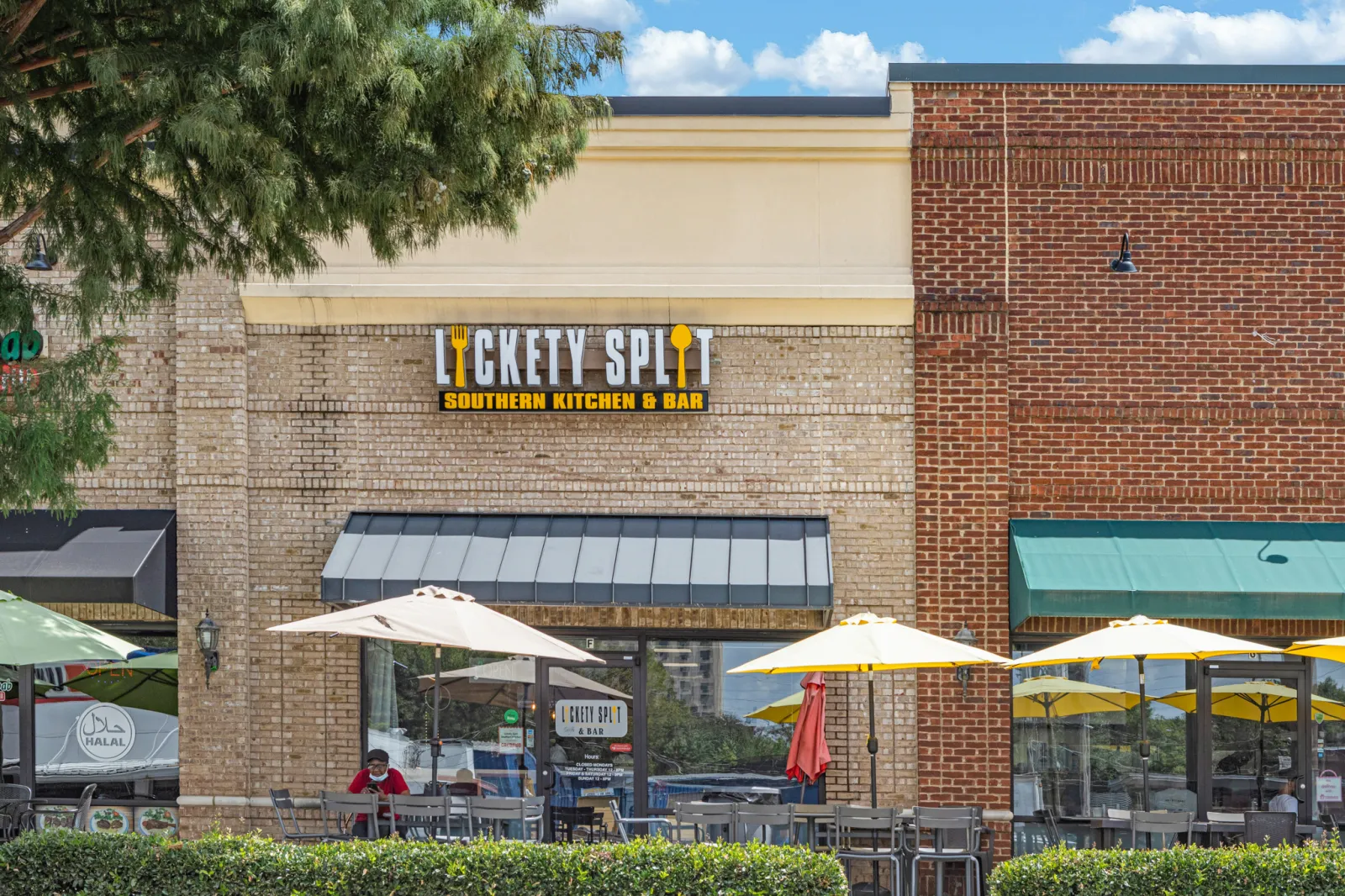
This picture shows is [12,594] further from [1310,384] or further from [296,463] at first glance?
[1310,384]

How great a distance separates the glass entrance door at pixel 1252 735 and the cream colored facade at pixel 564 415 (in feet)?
10.7

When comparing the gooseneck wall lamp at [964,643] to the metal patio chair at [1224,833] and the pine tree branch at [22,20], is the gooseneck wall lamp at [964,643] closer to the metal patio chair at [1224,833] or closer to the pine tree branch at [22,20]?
the metal patio chair at [1224,833]

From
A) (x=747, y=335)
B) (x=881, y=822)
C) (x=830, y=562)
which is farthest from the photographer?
(x=747, y=335)

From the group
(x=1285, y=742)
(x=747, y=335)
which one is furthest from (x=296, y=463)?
(x=1285, y=742)

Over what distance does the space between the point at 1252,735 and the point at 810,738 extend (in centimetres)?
467

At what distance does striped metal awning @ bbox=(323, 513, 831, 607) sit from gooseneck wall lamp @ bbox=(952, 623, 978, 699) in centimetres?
152

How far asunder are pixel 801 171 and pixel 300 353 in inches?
222

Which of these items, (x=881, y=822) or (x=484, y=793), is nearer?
(x=881, y=822)

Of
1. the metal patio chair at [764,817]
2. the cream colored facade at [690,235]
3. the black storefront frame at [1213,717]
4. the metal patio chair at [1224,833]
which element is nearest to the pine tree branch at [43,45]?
the cream colored facade at [690,235]

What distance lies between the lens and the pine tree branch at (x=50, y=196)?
9117 millimetres

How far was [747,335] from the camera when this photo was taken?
571 inches

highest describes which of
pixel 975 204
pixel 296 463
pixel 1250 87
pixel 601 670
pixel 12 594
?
pixel 1250 87

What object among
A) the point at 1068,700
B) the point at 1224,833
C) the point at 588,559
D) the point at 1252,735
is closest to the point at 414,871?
the point at 588,559

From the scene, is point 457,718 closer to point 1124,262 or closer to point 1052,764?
point 1052,764
